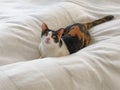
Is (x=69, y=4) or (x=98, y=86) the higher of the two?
(x=69, y=4)

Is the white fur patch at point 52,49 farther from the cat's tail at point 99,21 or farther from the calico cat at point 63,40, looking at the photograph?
the cat's tail at point 99,21

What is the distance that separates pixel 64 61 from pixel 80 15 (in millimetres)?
440

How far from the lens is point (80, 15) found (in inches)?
45.2

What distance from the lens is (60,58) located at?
0.82 meters

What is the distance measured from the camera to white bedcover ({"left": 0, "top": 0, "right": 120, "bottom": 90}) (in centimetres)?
68

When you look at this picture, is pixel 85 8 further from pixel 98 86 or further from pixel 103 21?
pixel 98 86

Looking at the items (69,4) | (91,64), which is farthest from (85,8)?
A: (91,64)

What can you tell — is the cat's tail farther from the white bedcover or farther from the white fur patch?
the white fur patch

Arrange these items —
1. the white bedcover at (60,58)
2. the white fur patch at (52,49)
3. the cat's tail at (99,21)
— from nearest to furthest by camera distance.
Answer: the white bedcover at (60,58)
the white fur patch at (52,49)
the cat's tail at (99,21)

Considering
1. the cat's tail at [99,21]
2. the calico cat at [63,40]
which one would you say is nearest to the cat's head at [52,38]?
the calico cat at [63,40]

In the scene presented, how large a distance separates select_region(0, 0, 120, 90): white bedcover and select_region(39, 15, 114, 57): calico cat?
0.15ft

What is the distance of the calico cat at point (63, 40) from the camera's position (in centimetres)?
89

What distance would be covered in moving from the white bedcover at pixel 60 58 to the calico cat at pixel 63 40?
0.05 meters

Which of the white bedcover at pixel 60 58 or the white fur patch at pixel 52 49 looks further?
the white fur patch at pixel 52 49
